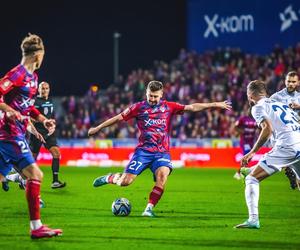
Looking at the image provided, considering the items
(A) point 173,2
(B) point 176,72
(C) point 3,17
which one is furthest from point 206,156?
(C) point 3,17

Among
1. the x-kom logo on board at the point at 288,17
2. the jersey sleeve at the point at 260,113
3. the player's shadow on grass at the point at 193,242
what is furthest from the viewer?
the x-kom logo on board at the point at 288,17

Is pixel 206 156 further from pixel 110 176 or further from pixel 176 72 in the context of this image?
pixel 110 176

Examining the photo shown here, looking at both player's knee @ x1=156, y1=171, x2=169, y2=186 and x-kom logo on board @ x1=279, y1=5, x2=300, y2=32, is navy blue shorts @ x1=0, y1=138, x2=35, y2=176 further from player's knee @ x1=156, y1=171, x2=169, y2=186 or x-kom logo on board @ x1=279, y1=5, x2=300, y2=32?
x-kom logo on board @ x1=279, y1=5, x2=300, y2=32

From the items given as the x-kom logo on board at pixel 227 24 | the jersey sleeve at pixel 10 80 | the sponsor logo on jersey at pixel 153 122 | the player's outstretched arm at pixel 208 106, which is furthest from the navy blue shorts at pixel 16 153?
the x-kom logo on board at pixel 227 24

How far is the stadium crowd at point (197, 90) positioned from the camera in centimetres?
3052

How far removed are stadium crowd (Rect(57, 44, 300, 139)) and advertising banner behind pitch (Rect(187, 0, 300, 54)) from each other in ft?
7.28

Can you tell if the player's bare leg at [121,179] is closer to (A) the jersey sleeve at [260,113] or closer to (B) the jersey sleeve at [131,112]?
(B) the jersey sleeve at [131,112]

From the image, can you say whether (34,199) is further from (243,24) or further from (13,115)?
(243,24)

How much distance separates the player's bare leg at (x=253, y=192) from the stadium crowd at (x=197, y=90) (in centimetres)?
1904

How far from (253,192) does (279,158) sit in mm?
663

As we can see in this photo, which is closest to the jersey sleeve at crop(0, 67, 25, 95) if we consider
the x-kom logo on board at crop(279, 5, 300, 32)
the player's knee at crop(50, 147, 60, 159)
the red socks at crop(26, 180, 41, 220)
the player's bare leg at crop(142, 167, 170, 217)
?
the red socks at crop(26, 180, 41, 220)

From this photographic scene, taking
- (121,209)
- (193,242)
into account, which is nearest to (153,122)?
(121,209)

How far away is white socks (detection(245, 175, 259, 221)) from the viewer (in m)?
9.95

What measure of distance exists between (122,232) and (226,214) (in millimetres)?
2882
